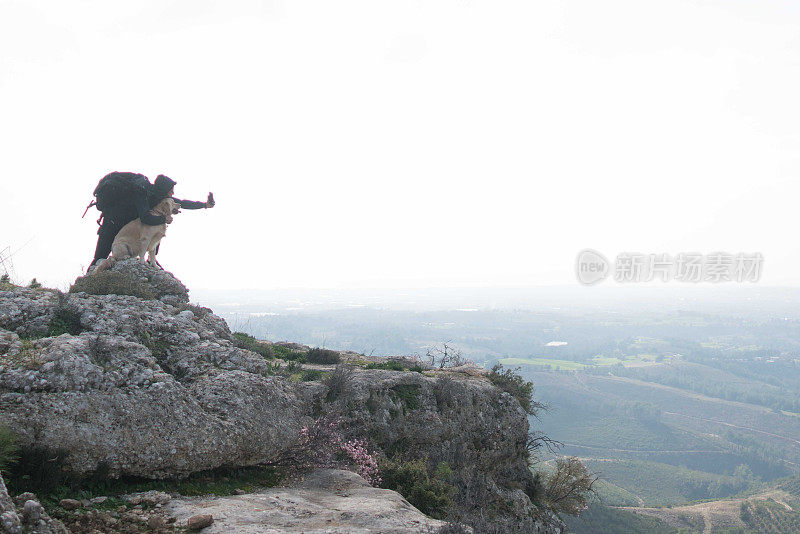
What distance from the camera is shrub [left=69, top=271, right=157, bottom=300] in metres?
9.76

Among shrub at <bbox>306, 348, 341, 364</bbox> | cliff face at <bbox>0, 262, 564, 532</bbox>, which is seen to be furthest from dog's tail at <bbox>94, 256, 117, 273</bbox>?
shrub at <bbox>306, 348, 341, 364</bbox>

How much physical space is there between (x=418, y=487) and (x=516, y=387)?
8.27 m

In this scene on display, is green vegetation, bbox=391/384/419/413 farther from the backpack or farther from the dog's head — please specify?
the backpack

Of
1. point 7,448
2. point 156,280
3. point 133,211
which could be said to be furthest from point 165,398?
point 133,211

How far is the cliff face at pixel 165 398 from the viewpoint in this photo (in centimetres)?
583

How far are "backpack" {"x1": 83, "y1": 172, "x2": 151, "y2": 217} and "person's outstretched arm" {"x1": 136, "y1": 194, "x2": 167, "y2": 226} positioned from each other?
0.24 m

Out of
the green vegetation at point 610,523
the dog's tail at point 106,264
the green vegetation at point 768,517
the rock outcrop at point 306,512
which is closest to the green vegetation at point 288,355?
the dog's tail at point 106,264

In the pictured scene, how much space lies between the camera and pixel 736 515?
62.3 metres

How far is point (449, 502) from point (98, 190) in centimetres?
1212

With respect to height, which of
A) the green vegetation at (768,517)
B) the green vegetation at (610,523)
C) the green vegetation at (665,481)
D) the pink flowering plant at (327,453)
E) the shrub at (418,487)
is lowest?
the green vegetation at (665,481)

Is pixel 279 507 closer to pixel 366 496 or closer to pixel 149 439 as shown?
pixel 366 496

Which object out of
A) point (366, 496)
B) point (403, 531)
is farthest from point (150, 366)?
point (403, 531)

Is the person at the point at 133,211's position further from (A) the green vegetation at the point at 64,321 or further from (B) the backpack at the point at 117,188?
(A) the green vegetation at the point at 64,321

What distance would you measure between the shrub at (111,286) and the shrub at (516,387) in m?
11.1
